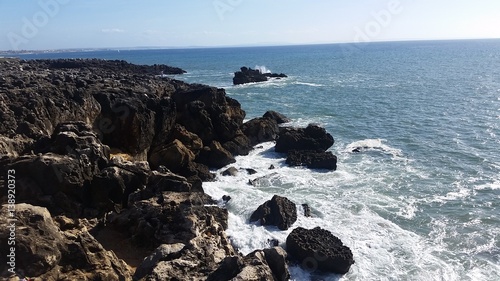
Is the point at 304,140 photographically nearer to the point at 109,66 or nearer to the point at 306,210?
the point at 306,210

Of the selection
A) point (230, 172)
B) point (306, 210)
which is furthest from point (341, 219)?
point (230, 172)

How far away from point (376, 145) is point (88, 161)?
2967 cm

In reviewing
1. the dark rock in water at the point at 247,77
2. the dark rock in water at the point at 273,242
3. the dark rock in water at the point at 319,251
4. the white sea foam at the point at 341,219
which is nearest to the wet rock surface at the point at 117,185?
the white sea foam at the point at 341,219

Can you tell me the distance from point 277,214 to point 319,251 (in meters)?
4.64

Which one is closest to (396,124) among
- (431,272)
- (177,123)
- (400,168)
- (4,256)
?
(400,168)

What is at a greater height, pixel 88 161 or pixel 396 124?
pixel 88 161

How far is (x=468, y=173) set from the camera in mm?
32344

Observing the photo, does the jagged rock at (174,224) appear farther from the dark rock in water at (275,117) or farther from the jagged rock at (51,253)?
the dark rock in water at (275,117)

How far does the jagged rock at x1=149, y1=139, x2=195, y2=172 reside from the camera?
2989cm

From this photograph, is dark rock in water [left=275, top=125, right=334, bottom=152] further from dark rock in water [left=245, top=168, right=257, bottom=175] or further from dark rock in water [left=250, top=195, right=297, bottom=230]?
dark rock in water [left=250, top=195, right=297, bottom=230]

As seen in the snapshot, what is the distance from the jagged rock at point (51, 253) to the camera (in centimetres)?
1204

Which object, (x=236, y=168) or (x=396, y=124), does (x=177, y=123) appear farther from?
(x=396, y=124)

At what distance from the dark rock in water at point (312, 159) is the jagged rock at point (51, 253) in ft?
74.8

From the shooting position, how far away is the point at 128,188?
21.5m
